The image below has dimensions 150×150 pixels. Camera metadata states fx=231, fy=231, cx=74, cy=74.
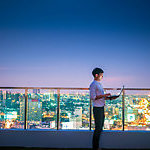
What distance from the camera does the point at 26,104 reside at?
13.0 ft

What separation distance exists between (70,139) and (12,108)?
111cm

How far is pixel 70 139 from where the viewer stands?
12.6ft

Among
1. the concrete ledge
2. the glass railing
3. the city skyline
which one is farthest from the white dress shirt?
the city skyline

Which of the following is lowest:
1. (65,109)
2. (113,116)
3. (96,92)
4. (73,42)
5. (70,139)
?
(70,139)

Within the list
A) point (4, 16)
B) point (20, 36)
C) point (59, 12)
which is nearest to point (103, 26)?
point (59, 12)

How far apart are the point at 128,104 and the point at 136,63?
5.13ft

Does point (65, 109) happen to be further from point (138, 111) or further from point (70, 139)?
point (138, 111)

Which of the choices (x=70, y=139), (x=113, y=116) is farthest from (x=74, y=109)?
(x=113, y=116)

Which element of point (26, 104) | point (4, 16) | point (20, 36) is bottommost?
point (26, 104)

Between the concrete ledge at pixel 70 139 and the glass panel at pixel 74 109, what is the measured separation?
12 centimetres

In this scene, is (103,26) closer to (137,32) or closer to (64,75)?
(137,32)

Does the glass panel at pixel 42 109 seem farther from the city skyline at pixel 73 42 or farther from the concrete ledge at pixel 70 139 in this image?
the city skyline at pixel 73 42

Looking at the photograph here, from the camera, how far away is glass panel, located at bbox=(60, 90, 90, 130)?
3.90 m

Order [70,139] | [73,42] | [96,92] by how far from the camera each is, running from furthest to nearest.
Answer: [73,42], [70,139], [96,92]
